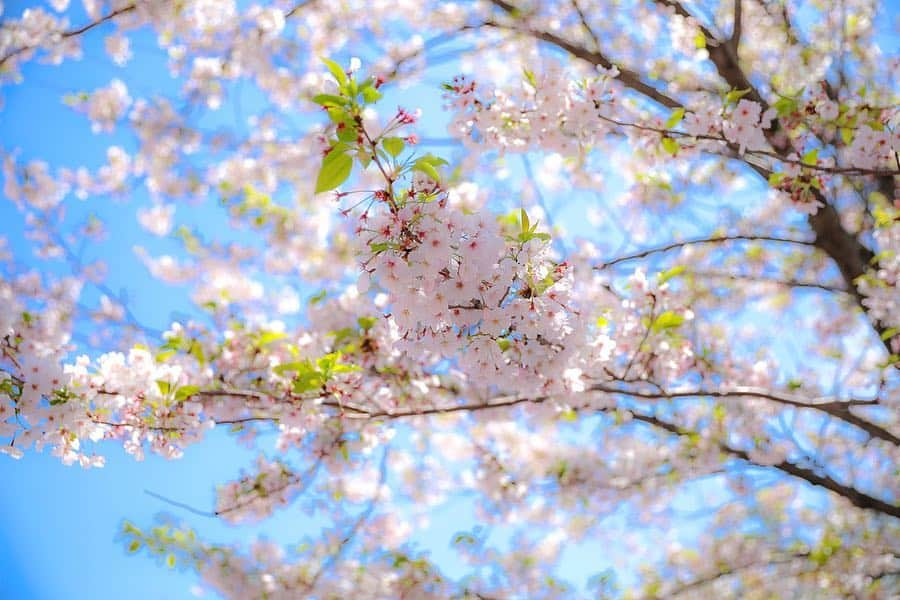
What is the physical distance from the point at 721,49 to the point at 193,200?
4879 millimetres

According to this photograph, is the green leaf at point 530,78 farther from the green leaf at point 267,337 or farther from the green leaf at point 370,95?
the green leaf at point 267,337

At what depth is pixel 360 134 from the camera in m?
1.28

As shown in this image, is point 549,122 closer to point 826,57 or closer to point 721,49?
point 721,49

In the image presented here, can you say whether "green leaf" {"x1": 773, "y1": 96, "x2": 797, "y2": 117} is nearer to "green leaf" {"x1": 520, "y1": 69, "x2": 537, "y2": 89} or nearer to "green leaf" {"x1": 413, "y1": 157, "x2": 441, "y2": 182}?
"green leaf" {"x1": 520, "y1": 69, "x2": 537, "y2": 89}

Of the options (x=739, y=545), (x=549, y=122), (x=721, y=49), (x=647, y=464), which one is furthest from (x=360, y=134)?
(x=739, y=545)

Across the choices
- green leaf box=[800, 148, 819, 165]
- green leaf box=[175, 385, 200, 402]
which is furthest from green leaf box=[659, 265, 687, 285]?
green leaf box=[175, 385, 200, 402]

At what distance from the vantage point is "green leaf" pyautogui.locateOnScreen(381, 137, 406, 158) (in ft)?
4.04

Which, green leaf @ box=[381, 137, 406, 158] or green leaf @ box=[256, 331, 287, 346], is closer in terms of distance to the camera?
green leaf @ box=[381, 137, 406, 158]

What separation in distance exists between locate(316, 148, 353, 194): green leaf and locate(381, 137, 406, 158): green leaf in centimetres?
9

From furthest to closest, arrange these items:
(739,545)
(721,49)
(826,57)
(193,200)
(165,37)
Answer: (193,200)
(739,545)
(165,37)
(826,57)
(721,49)

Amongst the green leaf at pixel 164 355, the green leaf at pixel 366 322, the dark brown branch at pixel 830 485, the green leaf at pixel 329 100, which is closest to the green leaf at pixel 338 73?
the green leaf at pixel 329 100

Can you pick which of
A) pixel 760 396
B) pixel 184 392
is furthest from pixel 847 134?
pixel 184 392

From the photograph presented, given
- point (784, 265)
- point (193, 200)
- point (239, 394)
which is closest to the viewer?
point (239, 394)

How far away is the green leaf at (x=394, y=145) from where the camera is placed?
4.04ft
